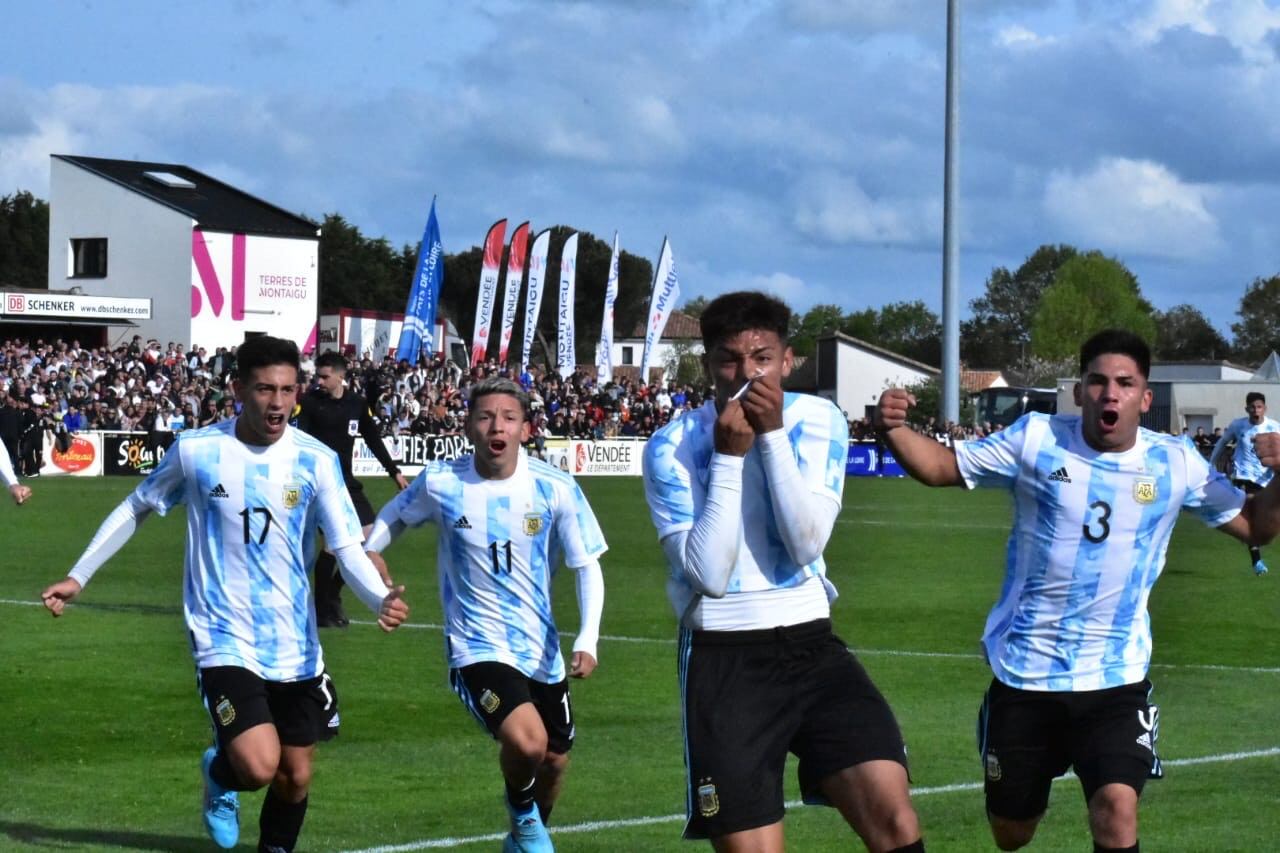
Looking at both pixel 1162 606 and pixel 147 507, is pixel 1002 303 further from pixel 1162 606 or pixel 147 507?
pixel 147 507

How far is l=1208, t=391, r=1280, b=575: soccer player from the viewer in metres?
20.0

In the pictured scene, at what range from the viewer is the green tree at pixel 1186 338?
511ft

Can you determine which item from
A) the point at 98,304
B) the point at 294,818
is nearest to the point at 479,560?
the point at 294,818

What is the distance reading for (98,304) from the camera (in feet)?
201

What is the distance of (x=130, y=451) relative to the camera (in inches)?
1684

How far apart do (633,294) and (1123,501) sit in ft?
394

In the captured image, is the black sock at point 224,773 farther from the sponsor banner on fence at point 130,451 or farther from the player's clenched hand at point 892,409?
the sponsor banner on fence at point 130,451

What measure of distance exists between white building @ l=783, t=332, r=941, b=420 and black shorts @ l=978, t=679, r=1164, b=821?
106313 mm

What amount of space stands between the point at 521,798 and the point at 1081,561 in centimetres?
242

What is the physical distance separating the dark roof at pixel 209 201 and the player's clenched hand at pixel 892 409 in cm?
6108

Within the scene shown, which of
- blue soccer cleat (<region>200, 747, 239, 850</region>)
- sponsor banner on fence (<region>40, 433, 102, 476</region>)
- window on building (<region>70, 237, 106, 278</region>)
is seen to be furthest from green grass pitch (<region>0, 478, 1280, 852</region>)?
window on building (<region>70, 237, 106, 278</region>)

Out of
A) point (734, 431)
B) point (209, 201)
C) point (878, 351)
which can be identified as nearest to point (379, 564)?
point (734, 431)

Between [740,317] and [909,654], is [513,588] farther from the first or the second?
[909,654]

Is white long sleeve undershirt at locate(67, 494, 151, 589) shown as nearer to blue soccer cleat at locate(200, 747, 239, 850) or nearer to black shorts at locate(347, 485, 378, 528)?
blue soccer cleat at locate(200, 747, 239, 850)
